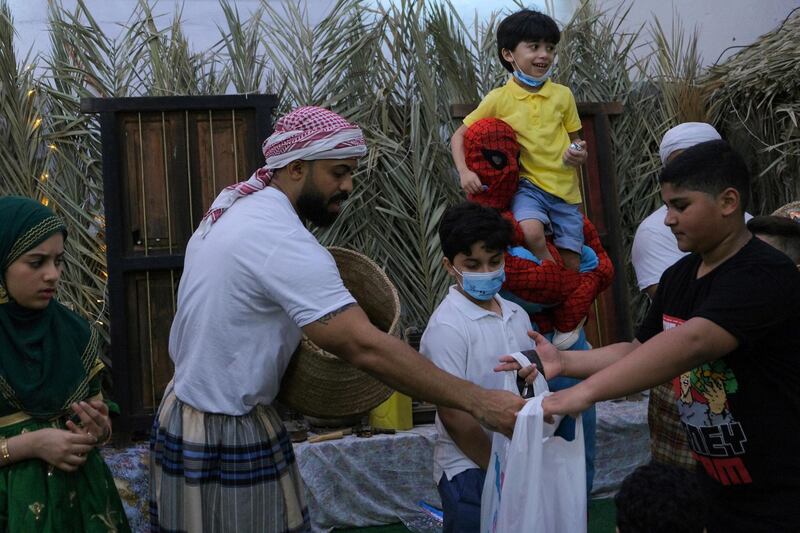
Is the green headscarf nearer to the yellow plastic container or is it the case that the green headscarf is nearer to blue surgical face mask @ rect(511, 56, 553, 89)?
blue surgical face mask @ rect(511, 56, 553, 89)

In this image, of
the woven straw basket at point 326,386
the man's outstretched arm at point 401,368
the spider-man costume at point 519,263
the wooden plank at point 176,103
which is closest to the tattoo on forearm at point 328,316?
the man's outstretched arm at point 401,368

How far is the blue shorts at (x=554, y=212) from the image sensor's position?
439 cm

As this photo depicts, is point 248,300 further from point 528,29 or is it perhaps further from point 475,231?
point 528,29

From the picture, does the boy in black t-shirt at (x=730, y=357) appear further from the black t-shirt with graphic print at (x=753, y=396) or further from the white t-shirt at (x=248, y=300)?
the white t-shirt at (x=248, y=300)

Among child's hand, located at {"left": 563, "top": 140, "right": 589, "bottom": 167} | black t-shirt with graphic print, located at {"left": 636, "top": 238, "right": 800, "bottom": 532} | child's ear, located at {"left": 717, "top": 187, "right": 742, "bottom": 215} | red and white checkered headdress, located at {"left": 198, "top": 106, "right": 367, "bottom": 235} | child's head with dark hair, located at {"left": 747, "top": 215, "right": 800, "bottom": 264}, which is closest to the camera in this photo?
black t-shirt with graphic print, located at {"left": 636, "top": 238, "right": 800, "bottom": 532}

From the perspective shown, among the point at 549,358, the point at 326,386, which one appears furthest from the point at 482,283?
the point at 326,386

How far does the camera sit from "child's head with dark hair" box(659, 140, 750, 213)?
2.85 metres

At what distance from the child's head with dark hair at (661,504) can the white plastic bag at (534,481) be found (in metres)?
0.62

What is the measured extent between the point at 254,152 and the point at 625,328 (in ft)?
Result: 7.80

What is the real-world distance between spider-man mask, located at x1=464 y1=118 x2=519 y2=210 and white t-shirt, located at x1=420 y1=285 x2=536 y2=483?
89 cm

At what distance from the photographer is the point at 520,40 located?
4.54m

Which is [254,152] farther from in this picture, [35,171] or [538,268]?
[538,268]

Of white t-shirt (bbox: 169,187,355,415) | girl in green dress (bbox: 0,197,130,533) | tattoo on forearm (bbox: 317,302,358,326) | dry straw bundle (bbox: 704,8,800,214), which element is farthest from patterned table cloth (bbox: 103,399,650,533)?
dry straw bundle (bbox: 704,8,800,214)

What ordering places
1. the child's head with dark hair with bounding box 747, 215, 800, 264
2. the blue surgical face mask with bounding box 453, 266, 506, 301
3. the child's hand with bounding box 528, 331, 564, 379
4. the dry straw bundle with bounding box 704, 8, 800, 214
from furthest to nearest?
the dry straw bundle with bounding box 704, 8, 800, 214 → the child's head with dark hair with bounding box 747, 215, 800, 264 → the blue surgical face mask with bounding box 453, 266, 506, 301 → the child's hand with bounding box 528, 331, 564, 379
